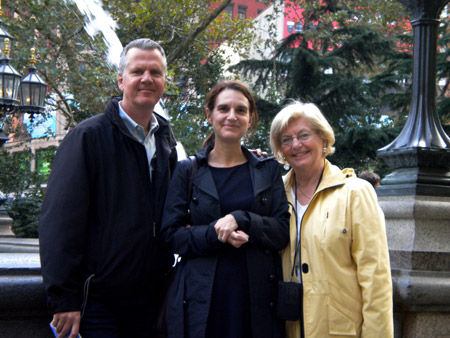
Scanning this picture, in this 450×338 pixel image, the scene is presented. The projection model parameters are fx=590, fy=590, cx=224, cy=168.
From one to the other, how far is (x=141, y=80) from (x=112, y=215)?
653 mm

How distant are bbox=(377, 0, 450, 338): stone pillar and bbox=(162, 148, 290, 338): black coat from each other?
1.20m

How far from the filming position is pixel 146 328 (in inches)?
109

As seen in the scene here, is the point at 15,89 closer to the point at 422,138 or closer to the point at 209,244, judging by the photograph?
the point at 422,138

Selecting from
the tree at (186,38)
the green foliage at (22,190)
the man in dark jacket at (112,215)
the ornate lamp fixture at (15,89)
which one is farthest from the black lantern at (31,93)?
the man in dark jacket at (112,215)

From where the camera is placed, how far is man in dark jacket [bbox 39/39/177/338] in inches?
98.2

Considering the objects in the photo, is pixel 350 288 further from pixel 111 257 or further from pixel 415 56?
pixel 415 56

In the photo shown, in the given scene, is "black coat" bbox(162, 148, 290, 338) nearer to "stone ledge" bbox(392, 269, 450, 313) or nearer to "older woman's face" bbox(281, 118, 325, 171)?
"older woman's face" bbox(281, 118, 325, 171)

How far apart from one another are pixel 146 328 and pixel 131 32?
14304mm

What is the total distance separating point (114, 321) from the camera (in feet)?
8.67

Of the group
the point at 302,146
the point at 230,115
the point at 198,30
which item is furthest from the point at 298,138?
the point at 198,30

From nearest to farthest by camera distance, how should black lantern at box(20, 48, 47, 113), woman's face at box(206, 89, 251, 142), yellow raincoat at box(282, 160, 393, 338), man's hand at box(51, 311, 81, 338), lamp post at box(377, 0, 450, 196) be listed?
man's hand at box(51, 311, 81, 338), yellow raincoat at box(282, 160, 393, 338), woman's face at box(206, 89, 251, 142), lamp post at box(377, 0, 450, 196), black lantern at box(20, 48, 47, 113)

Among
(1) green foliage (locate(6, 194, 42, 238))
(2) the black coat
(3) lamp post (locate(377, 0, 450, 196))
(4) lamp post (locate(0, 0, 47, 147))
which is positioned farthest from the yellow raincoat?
(1) green foliage (locate(6, 194, 42, 238))

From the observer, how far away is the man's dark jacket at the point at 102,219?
249cm

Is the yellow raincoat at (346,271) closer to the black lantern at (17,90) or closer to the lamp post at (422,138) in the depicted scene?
the lamp post at (422,138)
